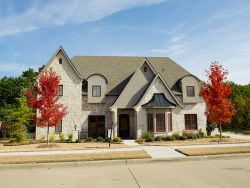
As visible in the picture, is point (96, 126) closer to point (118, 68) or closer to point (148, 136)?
point (148, 136)

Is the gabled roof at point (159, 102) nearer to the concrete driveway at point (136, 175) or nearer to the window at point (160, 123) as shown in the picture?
the window at point (160, 123)

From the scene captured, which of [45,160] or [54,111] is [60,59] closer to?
[54,111]

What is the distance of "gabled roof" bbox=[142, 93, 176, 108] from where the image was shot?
27.3 metres

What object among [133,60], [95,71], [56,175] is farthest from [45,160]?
[133,60]

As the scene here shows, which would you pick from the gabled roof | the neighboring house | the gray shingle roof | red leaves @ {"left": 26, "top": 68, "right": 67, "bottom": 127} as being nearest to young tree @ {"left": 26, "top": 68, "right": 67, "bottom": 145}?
red leaves @ {"left": 26, "top": 68, "right": 67, "bottom": 127}

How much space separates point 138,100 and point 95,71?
26.1 ft

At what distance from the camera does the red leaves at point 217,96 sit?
24391 mm

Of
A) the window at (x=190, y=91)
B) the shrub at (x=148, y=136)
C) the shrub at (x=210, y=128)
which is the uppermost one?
the window at (x=190, y=91)

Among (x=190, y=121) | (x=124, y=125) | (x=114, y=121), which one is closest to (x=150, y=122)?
(x=114, y=121)

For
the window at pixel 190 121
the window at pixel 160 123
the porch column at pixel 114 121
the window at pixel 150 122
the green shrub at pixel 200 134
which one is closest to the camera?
the window at pixel 160 123

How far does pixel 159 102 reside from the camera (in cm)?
2778

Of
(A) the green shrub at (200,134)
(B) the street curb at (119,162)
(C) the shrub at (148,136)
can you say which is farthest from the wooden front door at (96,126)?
(B) the street curb at (119,162)

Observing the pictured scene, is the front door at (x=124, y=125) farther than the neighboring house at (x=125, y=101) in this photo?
Yes

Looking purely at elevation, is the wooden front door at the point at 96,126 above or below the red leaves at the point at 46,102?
below
